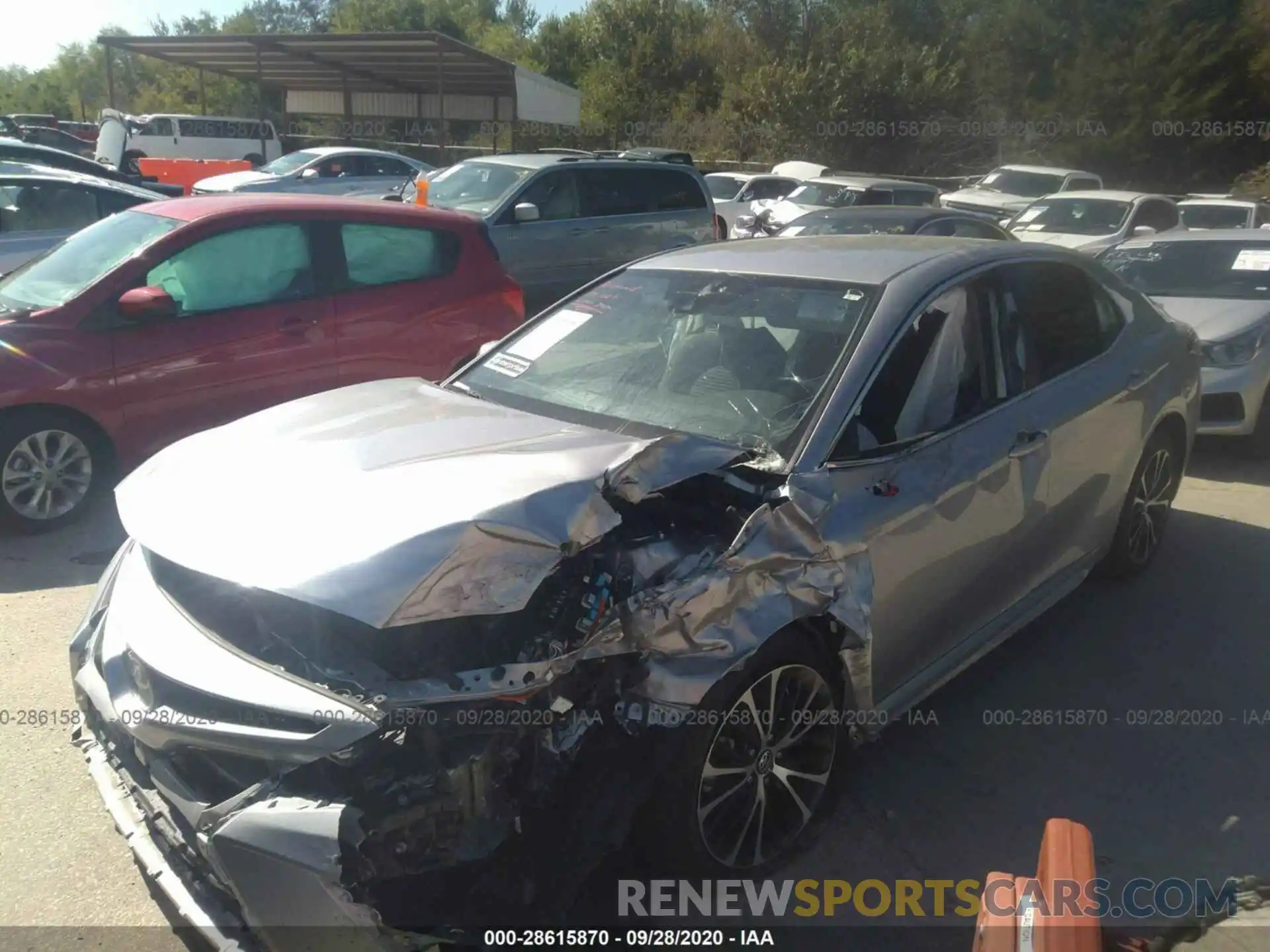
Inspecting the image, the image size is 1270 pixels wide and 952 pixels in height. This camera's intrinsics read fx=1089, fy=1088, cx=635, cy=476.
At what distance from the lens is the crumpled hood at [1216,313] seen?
24.8 feet

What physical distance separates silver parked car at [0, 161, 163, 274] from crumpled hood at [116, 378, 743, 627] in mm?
7103

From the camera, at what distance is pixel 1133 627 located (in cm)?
486

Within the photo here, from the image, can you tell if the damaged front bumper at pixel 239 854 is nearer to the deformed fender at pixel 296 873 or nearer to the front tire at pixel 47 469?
the deformed fender at pixel 296 873

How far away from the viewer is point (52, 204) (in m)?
9.41

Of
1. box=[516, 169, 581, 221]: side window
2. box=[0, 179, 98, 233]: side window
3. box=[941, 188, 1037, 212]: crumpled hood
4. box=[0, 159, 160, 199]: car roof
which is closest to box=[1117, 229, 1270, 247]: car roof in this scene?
box=[516, 169, 581, 221]: side window

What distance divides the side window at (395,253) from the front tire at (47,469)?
1.82 meters

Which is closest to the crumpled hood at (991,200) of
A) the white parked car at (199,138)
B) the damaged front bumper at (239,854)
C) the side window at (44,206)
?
the side window at (44,206)

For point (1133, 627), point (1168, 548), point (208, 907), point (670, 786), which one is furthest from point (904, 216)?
point (208, 907)

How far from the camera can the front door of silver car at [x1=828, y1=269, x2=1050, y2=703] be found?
3.27 meters

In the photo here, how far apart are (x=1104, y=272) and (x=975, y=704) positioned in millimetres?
2106

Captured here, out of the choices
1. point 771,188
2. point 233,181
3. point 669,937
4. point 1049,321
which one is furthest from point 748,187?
point 669,937

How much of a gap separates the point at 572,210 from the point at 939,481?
26.4 feet

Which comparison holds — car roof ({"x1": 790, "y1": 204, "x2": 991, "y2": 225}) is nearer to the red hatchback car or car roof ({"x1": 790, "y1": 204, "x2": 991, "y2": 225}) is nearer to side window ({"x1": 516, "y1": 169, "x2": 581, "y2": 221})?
side window ({"x1": 516, "y1": 169, "x2": 581, "y2": 221})

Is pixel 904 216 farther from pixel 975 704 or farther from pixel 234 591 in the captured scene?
pixel 234 591
